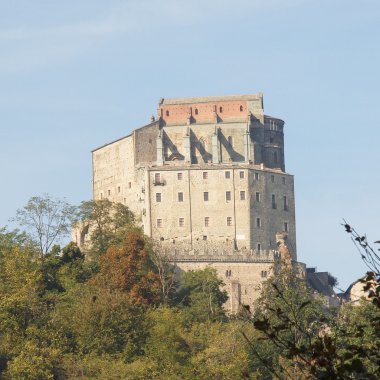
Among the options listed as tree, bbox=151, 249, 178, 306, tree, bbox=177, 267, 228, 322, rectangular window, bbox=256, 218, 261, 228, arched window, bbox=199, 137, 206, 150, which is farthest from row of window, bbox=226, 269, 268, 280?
arched window, bbox=199, 137, 206, 150

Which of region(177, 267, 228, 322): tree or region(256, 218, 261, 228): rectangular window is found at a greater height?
region(256, 218, 261, 228): rectangular window

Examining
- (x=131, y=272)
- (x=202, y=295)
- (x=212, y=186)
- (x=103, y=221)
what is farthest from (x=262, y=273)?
(x=131, y=272)

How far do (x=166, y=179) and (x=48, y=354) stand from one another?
1340 inches

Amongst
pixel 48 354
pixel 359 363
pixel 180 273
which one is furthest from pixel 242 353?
pixel 359 363

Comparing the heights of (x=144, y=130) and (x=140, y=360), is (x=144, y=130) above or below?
above

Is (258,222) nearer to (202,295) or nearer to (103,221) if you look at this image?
(103,221)

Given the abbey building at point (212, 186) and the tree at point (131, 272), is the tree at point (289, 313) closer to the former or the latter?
the abbey building at point (212, 186)

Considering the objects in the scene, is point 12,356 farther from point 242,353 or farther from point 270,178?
point 270,178

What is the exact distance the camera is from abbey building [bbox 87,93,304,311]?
106375mm

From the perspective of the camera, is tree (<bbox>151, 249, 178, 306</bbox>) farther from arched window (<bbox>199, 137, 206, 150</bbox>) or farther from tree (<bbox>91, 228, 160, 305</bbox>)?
arched window (<bbox>199, 137, 206, 150</bbox>)

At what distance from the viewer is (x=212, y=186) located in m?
110

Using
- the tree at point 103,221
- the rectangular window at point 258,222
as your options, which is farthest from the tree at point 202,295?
the rectangular window at point 258,222

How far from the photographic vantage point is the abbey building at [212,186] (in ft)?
349

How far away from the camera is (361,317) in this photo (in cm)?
7181
